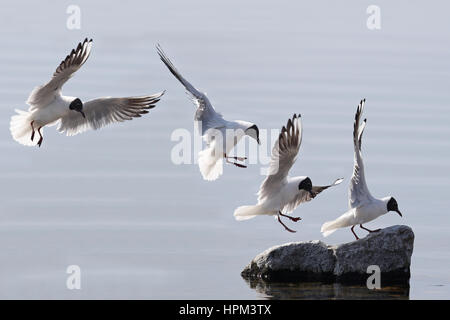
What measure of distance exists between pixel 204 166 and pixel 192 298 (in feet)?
7.29

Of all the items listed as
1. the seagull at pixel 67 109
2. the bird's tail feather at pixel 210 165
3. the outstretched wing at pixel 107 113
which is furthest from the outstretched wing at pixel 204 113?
the outstretched wing at pixel 107 113

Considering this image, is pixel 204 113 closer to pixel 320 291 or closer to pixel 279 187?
pixel 279 187

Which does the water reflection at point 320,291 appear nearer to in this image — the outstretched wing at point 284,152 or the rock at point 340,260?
the rock at point 340,260

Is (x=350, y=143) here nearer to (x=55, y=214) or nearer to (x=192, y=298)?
(x=55, y=214)

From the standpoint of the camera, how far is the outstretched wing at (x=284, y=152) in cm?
1388

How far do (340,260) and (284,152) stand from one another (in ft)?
4.43

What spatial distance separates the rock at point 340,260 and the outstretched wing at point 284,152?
2.51 ft

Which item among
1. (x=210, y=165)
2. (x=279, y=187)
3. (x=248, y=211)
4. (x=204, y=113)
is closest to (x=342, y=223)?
(x=279, y=187)

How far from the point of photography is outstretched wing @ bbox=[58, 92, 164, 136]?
1636cm

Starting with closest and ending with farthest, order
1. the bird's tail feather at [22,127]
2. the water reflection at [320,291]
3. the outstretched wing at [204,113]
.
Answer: the water reflection at [320,291], the outstretched wing at [204,113], the bird's tail feather at [22,127]

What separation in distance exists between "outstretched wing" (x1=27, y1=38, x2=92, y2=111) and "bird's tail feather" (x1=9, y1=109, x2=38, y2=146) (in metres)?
0.23

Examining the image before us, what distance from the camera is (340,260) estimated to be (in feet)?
46.2

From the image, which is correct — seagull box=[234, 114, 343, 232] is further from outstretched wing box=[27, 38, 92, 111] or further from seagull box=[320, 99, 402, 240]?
outstretched wing box=[27, 38, 92, 111]

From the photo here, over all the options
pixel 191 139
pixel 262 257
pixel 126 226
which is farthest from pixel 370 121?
pixel 262 257
